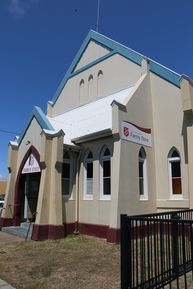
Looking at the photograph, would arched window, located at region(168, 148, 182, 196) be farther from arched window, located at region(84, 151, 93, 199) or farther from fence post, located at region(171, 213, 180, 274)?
fence post, located at region(171, 213, 180, 274)

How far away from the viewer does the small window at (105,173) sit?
549 inches

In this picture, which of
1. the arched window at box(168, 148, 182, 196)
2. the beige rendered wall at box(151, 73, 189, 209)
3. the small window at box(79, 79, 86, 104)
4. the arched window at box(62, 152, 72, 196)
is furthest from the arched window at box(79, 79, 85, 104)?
the arched window at box(168, 148, 182, 196)

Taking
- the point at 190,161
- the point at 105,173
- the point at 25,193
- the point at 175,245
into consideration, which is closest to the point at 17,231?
the point at 25,193

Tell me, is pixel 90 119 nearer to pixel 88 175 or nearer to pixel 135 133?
pixel 88 175

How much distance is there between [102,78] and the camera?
58.4ft

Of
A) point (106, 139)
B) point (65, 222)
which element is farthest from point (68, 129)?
point (65, 222)

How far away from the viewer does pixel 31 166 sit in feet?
51.9

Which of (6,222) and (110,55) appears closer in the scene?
(6,222)

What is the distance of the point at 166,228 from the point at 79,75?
605 inches

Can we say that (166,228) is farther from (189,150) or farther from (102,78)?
(102,78)

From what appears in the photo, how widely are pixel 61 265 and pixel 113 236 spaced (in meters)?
3.56

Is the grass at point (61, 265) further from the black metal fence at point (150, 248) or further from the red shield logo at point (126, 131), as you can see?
the red shield logo at point (126, 131)

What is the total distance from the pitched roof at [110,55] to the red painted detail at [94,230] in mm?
7416

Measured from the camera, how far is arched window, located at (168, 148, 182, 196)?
1370cm
